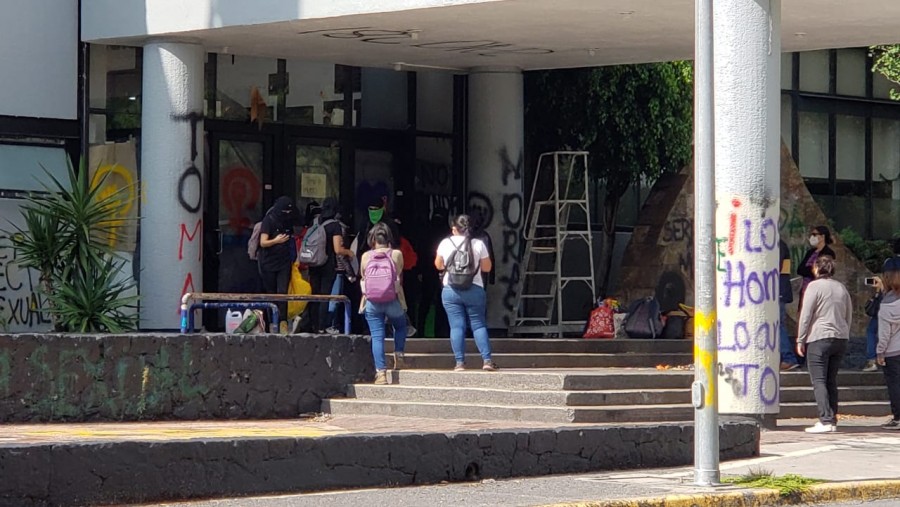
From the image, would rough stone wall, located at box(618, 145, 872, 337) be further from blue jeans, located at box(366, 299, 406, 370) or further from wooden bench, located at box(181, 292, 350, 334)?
wooden bench, located at box(181, 292, 350, 334)

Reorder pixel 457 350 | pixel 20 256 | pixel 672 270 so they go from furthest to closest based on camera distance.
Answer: pixel 672 270
pixel 20 256
pixel 457 350

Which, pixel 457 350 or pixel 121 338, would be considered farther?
pixel 457 350

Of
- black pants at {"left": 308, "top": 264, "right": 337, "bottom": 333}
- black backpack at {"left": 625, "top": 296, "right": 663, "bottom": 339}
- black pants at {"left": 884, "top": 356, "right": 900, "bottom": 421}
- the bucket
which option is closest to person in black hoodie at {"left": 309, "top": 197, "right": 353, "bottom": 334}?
black pants at {"left": 308, "top": 264, "right": 337, "bottom": 333}

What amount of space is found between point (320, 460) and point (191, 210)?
7750mm

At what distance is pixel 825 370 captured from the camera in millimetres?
15148

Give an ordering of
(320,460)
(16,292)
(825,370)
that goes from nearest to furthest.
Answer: (320,460) → (825,370) → (16,292)

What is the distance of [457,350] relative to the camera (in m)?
15.7

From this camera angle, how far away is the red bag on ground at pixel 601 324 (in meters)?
19.0

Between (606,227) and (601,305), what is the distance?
4.25m

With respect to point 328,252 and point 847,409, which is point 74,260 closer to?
point 328,252

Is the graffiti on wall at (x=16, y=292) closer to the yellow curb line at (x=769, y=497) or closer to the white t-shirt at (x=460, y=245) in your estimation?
the white t-shirt at (x=460, y=245)

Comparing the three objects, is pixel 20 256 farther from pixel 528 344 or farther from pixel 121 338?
pixel 528 344

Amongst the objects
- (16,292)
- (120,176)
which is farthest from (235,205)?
(16,292)

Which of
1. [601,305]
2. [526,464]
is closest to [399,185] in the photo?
[601,305]
